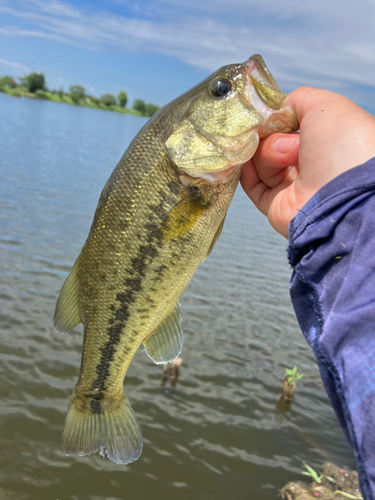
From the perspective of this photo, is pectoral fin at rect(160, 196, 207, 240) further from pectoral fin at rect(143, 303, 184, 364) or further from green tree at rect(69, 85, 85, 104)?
green tree at rect(69, 85, 85, 104)

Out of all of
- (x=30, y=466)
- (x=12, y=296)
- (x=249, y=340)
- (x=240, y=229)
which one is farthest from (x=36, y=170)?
(x=30, y=466)

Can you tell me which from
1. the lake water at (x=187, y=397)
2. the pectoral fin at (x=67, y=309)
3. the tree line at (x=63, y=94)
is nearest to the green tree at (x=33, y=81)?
the tree line at (x=63, y=94)

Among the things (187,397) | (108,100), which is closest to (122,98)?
(108,100)

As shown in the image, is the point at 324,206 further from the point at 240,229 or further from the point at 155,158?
the point at 240,229

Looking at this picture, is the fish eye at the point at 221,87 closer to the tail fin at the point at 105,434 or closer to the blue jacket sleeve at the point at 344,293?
the blue jacket sleeve at the point at 344,293

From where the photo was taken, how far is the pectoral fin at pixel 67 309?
9.14 ft

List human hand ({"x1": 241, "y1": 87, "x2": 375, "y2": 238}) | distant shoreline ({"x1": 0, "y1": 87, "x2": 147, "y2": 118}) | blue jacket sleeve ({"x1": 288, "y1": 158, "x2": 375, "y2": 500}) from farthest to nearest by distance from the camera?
distant shoreline ({"x1": 0, "y1": 87, "x2": 147, "y2": 118})
human hand ({"x1": 241, "y1": 87, "x2": 375, "y2": 238})
blue jacket sleeve ({"x1": 288, "y1": 158, "x2": 375, "y2": 500})

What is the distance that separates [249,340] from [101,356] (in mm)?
6163

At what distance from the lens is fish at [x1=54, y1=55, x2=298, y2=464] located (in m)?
2.43

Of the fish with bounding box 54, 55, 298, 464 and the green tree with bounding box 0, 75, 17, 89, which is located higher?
the fish with bounding box 54, 55, 298, 464

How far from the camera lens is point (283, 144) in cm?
229

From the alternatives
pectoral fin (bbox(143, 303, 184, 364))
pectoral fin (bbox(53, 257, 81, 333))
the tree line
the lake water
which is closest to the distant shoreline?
the tree line

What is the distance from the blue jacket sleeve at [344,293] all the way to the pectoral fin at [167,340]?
1.23m

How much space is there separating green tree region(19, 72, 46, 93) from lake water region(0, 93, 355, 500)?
4513 inches
